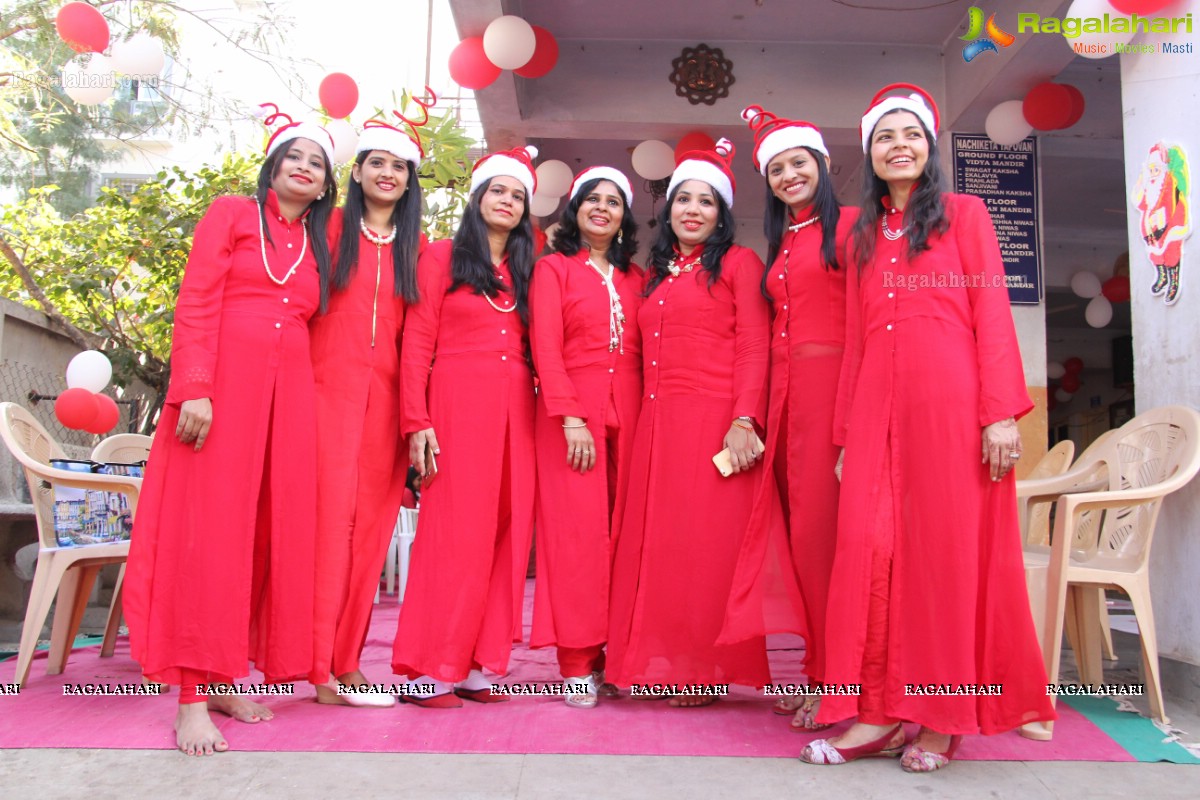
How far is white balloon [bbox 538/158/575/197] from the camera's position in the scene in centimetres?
652

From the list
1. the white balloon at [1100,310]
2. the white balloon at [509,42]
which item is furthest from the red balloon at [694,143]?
the white balloon at [1100,310]

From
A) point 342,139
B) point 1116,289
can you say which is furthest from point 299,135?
point 1116,289

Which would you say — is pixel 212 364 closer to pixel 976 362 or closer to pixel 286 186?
pixel 286 186

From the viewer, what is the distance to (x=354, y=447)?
10.1ft

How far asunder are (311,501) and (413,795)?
105cm

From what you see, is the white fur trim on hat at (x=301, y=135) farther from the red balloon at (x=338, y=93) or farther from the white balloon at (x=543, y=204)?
the white balloon at (x=543, y=204)

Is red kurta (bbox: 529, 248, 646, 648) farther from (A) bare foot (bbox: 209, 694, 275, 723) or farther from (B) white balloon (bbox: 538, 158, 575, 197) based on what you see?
(B) white balloon (bbox: 538, 158, 575, 197)

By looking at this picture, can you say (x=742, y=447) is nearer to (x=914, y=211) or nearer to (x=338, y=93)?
(x=914, y=211)

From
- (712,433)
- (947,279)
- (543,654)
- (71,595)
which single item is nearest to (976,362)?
(947,279)

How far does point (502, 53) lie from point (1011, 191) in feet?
9.99

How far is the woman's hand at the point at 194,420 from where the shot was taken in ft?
8.91

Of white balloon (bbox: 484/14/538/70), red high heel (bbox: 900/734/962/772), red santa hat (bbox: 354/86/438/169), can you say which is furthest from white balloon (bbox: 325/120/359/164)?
red high heel (bbox: 900/734/962/772)

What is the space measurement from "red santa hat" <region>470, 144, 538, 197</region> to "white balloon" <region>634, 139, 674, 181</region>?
281 cm

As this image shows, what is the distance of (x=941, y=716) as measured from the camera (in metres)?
2.37
